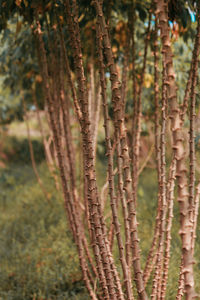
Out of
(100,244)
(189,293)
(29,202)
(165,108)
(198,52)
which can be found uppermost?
(29,202)

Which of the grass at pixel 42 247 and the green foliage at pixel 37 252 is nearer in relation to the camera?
the grass at pixel 42 247

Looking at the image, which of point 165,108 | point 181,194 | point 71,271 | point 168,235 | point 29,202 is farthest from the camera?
point 29,202

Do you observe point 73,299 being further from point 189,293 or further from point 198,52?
point 198,52

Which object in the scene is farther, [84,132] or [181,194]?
[84,132]

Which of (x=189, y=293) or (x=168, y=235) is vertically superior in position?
(x=168, y=235)

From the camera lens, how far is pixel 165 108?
1.54m

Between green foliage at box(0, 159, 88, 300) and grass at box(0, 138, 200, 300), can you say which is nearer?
grass at box(0, 138, 200, 300)

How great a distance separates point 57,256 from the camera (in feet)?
9.48

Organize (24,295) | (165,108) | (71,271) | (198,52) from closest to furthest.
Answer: (198,52) → (165,108) → (24,295) → (71,271)

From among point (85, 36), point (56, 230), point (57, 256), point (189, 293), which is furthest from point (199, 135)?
point (56, 230)

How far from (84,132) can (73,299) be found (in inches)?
55.1

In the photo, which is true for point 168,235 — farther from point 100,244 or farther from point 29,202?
point 29,202

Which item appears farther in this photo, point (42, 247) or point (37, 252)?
point (42, 247)

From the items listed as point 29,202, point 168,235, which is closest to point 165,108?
point 168,235
